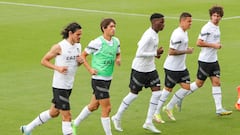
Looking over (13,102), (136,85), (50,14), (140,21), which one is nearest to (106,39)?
(136,85)

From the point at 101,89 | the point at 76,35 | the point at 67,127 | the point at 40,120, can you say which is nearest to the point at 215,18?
the point at 101,89

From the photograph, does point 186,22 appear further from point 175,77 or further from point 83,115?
point 83,115

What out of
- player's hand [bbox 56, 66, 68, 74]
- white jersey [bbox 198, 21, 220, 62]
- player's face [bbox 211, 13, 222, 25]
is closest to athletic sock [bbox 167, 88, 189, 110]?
white jersey [bbox 198, 21, 220, 62]

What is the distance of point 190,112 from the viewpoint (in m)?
15.9

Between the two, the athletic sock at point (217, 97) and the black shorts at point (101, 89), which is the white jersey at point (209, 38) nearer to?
the athletic sock at point (217, 97)

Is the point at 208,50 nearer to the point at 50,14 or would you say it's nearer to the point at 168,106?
the point at 168,106

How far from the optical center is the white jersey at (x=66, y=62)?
12797 millimetres

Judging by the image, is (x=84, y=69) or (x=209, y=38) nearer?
(x=209, y=38)

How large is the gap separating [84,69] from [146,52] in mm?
6857

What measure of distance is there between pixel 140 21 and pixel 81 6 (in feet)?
17.4

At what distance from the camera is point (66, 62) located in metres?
12.8

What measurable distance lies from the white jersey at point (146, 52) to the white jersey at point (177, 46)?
2.49 feet

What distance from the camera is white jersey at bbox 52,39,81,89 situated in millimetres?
12797

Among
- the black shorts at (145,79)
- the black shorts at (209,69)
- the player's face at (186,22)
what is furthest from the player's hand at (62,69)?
the black shorts at (209,69)
